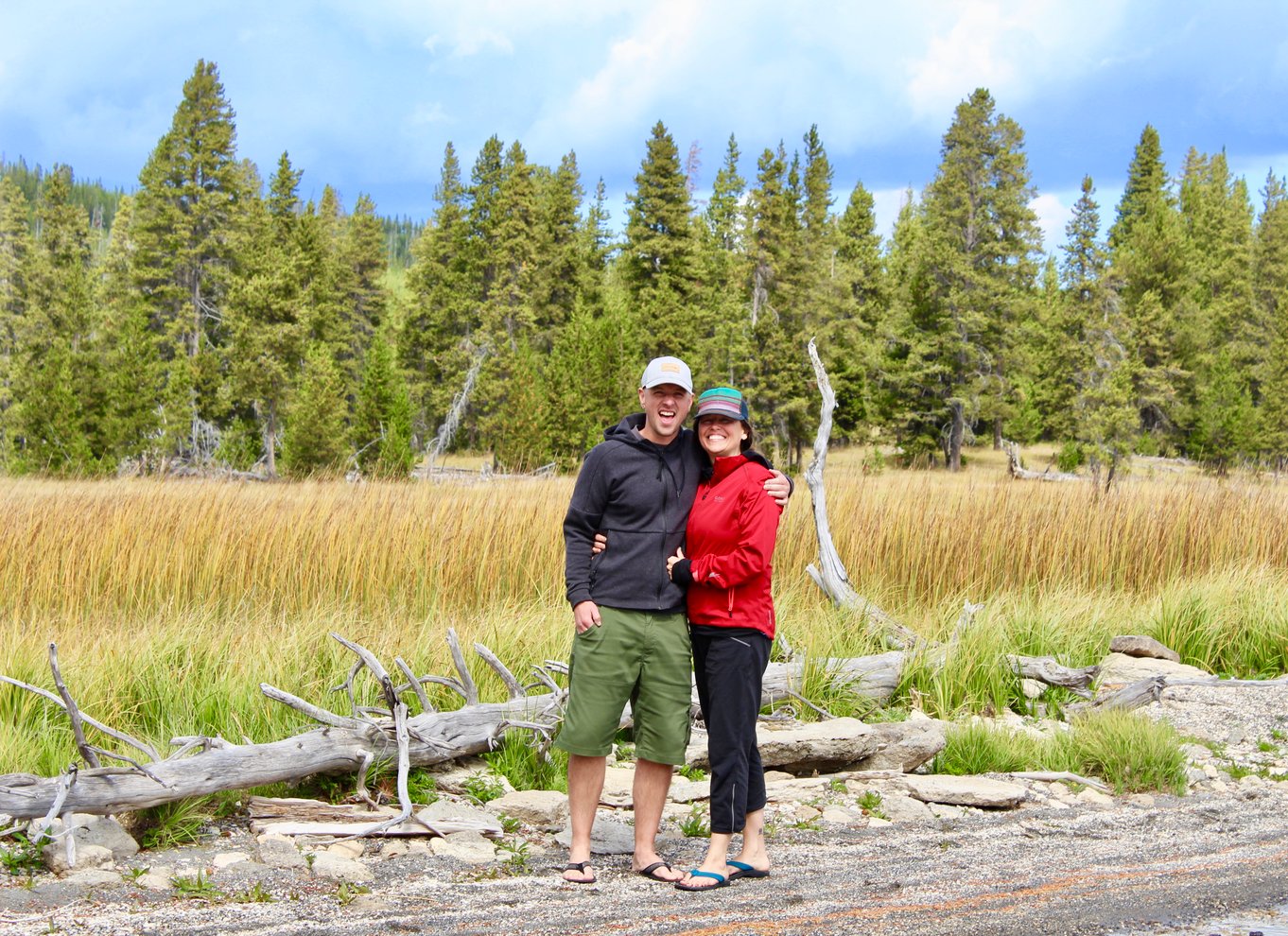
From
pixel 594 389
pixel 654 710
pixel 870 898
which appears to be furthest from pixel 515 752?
pixel 594 389

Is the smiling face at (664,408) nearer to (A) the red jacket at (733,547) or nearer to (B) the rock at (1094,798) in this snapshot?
(A) the red jacket at (733,547)

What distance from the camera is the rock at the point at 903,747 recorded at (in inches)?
209

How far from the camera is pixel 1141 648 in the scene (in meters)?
7.52

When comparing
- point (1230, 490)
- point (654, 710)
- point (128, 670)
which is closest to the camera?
point (654, 710)

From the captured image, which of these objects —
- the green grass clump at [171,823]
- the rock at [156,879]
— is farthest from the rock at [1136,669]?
the rock at [156,879]

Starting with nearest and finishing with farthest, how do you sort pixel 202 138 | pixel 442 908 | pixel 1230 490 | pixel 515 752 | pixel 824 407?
pixel 442 908 < pixel 515 752 < pixel 824 407 < pixel 1230 490 < pixel 202 138

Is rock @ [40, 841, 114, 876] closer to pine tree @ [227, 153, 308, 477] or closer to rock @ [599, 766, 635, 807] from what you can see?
rock @ [599, 766, 635, 807]

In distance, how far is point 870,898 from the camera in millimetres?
3549

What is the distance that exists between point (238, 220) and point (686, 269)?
14.9 metres

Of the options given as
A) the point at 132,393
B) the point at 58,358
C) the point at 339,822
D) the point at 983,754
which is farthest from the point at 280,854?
the point at 58,358

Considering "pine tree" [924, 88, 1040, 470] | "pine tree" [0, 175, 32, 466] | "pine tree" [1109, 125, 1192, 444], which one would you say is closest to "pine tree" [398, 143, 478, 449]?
"pine tree" [0, 175, 32, 466]

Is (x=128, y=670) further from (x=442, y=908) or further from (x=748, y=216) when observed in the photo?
(x=748, y=216)

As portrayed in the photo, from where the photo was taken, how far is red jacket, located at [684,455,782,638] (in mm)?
3514

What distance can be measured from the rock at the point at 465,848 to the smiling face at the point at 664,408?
1684 millimetres
